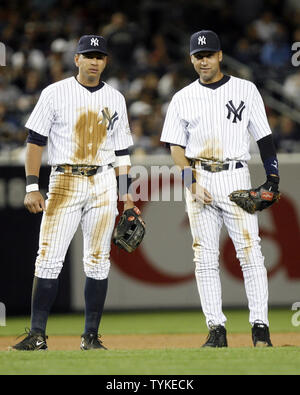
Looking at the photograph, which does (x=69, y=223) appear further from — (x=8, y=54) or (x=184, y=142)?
(x=8, y=54)

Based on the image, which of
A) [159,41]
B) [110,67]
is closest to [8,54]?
[110,67]

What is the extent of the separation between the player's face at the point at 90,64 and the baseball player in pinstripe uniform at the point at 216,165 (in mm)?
567

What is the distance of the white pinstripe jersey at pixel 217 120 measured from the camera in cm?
593

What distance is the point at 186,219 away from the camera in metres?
9.30

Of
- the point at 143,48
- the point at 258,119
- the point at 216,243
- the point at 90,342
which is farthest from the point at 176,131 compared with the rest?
the point at 143,48

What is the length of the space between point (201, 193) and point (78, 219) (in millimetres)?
822

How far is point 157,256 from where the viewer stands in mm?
9242

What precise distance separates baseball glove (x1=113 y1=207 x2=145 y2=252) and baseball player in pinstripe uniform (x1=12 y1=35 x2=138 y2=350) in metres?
0.16

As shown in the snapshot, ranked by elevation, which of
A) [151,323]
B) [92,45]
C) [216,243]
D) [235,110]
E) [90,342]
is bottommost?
[151,323]

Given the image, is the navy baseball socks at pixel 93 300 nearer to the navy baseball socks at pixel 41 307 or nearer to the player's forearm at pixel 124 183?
the navy baseball socks at pixel 41 307

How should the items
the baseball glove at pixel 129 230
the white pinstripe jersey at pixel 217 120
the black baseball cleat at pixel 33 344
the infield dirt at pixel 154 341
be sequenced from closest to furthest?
the black baseball cleat at pixel 33 344
the white pinstripe jersey at pixel 217 120
the baseball glove at pixel 129 230
the infield dirt at pixel 154 341

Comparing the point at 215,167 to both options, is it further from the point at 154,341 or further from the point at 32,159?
the point at 154,341

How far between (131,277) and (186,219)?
2.68ft

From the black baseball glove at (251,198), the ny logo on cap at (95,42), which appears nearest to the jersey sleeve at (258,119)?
the black baseball glove at (251,198)
